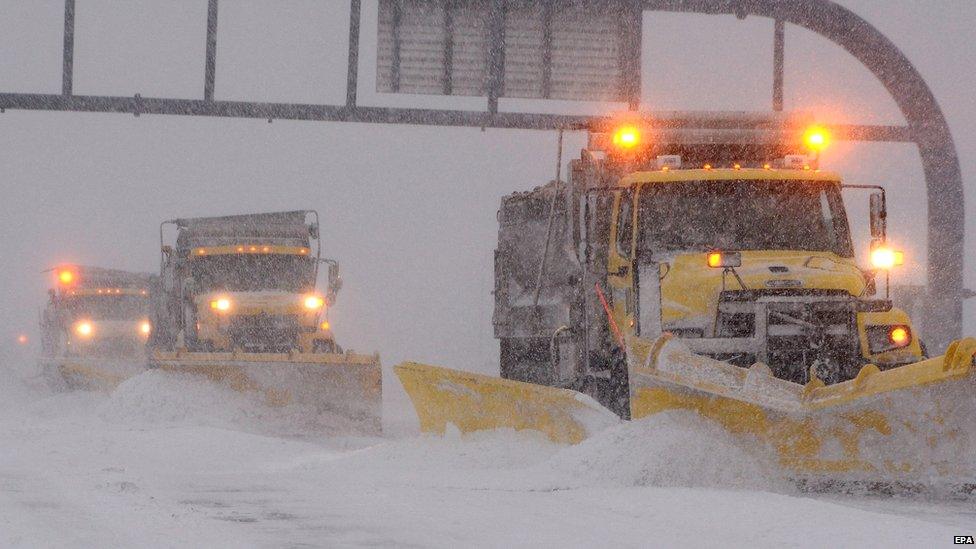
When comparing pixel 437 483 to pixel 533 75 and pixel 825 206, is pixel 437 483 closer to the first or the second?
pixel 825 206

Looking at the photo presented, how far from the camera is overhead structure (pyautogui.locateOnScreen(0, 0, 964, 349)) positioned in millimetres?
17719

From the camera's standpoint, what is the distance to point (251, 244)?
21.1m

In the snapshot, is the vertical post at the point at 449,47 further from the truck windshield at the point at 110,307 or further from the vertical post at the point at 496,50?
the truck windshield at the point at 110,307

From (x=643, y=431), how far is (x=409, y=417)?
1356 cm

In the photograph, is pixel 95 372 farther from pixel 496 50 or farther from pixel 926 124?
pixel 926 124

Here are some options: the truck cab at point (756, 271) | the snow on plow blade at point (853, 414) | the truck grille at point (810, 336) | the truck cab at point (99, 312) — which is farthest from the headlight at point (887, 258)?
the truck cab at point (99, 312)

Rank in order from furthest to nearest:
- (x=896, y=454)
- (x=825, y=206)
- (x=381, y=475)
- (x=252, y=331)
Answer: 1. (x=252, y=331)
2. (x=825, y=206)
3. (x=381, y=475)
4. (x=896, y=454)

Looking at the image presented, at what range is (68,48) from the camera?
1831 cm

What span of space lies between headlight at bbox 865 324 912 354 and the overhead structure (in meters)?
7.81

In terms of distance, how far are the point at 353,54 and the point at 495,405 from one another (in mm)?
7713

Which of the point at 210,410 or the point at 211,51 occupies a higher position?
the point at 211,51

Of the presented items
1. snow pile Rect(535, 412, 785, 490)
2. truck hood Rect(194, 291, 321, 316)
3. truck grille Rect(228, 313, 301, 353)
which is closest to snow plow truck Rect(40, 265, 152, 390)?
truck hood Rect(194, 291, 321, 316)

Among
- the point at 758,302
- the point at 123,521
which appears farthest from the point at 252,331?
the point at 123,521

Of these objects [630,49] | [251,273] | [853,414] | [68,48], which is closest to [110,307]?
[251,273]
